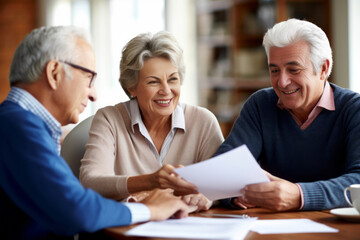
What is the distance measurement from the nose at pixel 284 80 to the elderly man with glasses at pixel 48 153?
0.66 meters

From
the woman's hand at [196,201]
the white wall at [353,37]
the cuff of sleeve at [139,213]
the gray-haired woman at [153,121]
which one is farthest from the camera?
the white wall at [353,37]

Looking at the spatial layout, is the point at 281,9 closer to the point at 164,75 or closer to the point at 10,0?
the point at 164,75

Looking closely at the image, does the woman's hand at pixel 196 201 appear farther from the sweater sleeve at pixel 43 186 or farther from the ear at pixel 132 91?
the ear at pixel 132 91

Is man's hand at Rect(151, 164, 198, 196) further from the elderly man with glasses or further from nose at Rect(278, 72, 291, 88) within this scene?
nose at Rect(278, 72, 291, 88)

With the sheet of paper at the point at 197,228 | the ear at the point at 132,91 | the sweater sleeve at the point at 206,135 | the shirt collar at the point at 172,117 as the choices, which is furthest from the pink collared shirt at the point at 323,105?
the ear at the point at 132,91

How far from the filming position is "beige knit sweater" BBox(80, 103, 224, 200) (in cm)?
194

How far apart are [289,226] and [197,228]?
27 centimetres

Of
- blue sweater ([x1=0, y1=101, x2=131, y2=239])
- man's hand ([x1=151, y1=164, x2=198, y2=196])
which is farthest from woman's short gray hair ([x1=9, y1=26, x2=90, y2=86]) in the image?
man's hand ([x1=151, y1=164, x2=198, y2=196])

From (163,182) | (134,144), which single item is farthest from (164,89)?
(163,182)

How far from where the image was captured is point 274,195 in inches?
62.7

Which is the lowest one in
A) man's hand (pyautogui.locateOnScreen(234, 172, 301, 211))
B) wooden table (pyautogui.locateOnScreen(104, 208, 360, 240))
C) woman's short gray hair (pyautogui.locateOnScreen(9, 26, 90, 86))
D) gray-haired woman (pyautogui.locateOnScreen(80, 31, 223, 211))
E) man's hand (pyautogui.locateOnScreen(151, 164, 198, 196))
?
wooden table (pyautogui.locateOnScreen(104, 208, 360, 240))

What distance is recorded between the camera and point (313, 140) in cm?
193

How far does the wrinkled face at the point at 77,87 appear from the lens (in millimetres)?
1522

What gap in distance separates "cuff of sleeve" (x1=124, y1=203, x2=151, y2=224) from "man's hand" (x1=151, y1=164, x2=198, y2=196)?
170 millimetres
